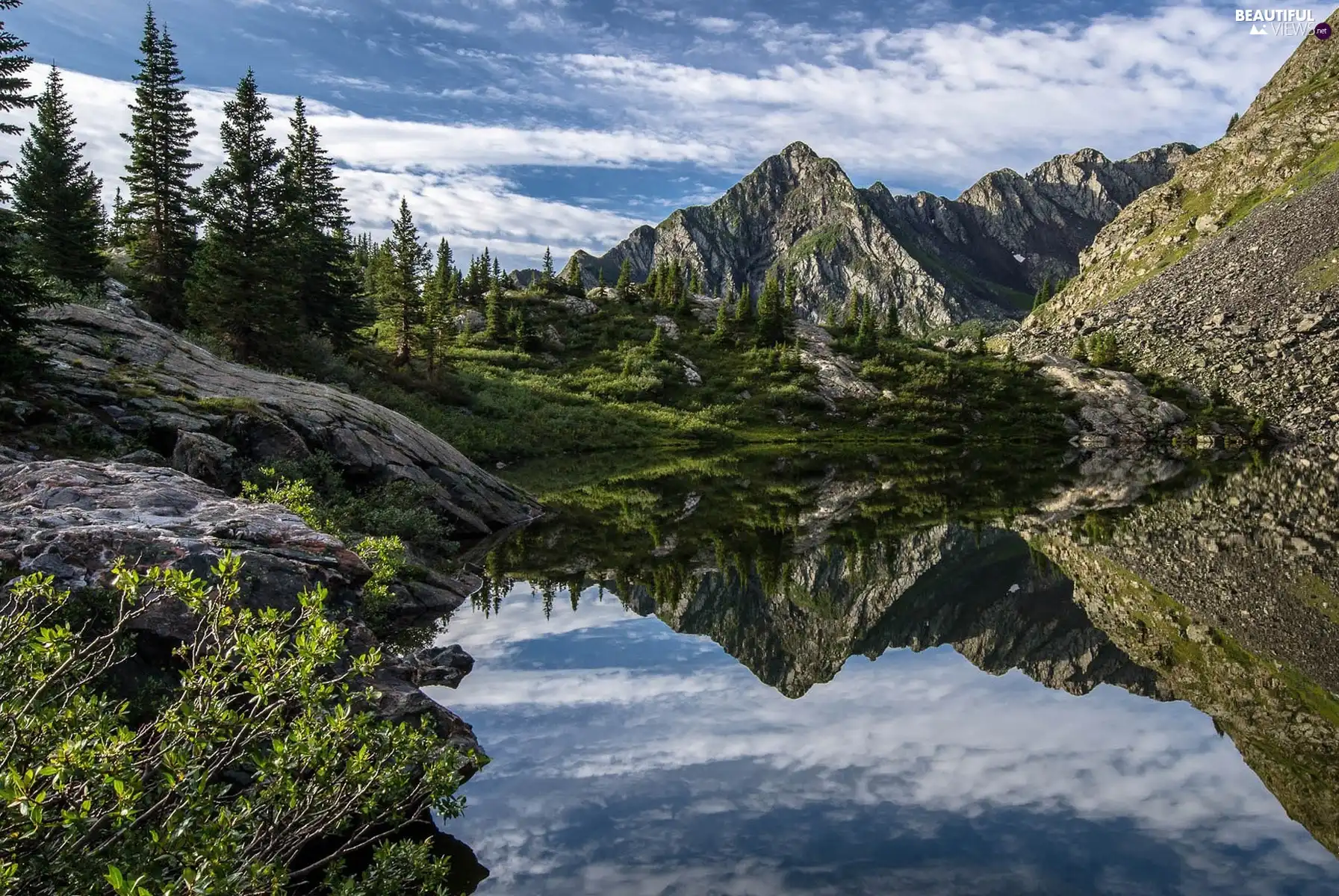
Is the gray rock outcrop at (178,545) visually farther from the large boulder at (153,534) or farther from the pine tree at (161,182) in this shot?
the pine tree at (161,182)

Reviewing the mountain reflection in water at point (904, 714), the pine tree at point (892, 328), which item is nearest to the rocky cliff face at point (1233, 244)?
the pine tree at point (892, 328)

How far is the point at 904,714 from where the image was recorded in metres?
14.9

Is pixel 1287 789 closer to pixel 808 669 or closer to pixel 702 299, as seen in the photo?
pixel 808 669

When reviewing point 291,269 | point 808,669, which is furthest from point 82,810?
point 291,269

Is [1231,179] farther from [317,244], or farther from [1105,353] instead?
[317,244]

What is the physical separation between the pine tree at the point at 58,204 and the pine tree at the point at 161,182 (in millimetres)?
2947

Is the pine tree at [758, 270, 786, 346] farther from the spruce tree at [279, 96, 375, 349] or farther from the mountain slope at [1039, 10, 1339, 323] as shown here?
the mountain slope at [1039, 10, 1339, 323]

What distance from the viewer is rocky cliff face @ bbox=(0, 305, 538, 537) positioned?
23078 millimetres

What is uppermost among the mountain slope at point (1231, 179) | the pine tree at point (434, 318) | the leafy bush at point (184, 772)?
the mountain slope at point (1231, 179)

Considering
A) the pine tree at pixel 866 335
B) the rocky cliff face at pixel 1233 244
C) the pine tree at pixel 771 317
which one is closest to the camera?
the rocky cliff face at pixel 1233 244

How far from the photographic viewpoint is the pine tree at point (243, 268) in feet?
145

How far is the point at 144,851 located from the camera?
5.24 meters

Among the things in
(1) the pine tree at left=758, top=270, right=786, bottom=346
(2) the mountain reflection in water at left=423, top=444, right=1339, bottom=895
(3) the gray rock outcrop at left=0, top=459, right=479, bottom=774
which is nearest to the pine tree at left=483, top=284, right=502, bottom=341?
(1) the pine tree at left=758, top=270, right=786, bottom=346

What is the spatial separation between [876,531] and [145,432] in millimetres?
28386
